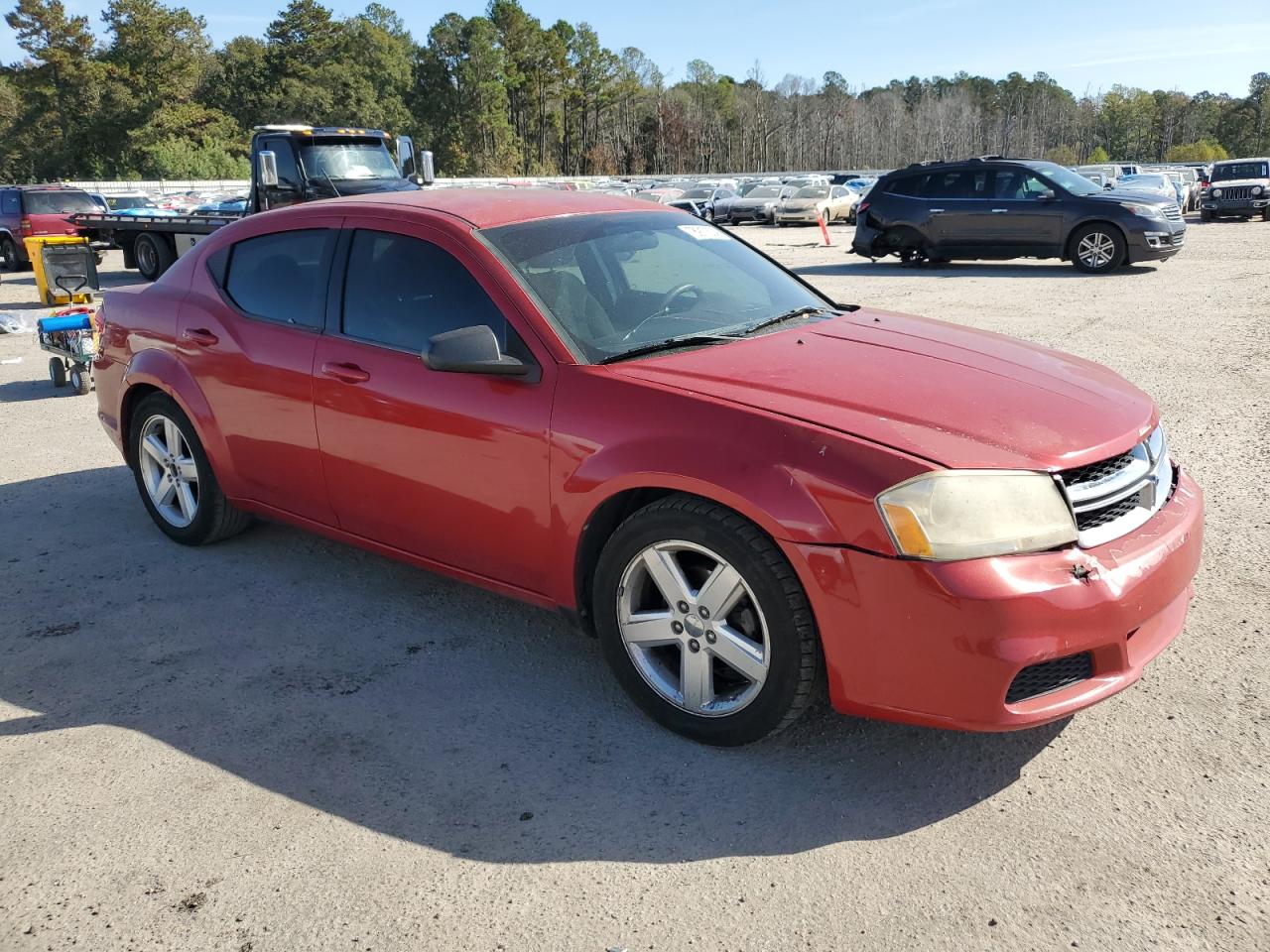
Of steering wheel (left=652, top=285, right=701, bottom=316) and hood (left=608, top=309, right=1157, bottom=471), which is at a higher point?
steering wheel (left=652, top=285, right=701, bottom=316)

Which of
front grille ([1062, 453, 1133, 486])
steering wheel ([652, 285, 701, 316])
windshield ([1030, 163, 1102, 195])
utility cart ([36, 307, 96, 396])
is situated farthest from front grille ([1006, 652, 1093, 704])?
windshield ([1030, 163, 1102, 195])

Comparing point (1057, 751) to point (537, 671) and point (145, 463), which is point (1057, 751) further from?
point (145, 463)

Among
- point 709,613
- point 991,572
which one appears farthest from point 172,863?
point 991,572

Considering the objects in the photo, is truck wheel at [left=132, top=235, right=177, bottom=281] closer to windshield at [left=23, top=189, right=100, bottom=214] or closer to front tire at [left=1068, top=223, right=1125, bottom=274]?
windshield at [left=23, top=189, right=100, bottom=214]

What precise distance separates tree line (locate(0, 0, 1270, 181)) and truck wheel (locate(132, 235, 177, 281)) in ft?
182

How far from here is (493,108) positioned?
100125mm

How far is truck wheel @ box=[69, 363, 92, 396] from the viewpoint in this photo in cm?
888

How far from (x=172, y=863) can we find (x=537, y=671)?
1.39 metres

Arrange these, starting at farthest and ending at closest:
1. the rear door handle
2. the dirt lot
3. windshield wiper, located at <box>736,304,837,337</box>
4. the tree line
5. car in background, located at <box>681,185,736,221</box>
A: 1. the tree line
2. car in background, located at <box>681,185,736,221</box>
3. the rear door handle
4. windshield wiper, located at <box>736,304,837,337</box>
5. the dirt lot

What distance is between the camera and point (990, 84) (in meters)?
184

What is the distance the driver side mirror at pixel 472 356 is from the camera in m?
3.38

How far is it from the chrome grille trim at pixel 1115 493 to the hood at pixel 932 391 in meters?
0.05

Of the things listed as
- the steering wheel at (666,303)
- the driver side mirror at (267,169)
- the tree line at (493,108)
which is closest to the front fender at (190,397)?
the steering wheel at (666,303)

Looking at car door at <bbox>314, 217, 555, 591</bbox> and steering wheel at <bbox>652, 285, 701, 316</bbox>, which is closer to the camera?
car door at <bbox>314, 217, 555, 591</bbox>
